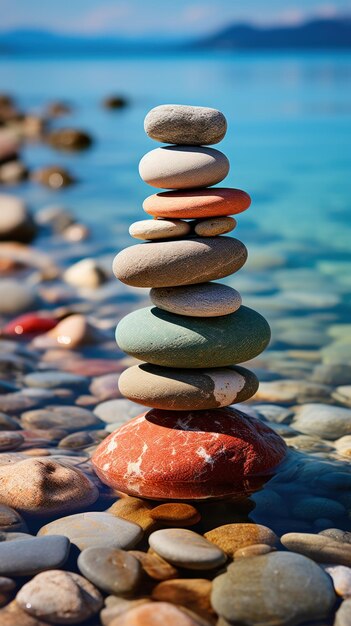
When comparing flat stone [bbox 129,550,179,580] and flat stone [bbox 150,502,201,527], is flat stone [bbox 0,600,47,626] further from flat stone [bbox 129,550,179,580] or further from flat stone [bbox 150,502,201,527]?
flat stone [bbox 150,502,201,527]

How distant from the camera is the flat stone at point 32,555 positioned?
3539 millimetres

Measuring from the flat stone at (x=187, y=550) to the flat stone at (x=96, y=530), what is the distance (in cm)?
13

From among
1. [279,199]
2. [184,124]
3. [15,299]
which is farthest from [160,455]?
[279,199]

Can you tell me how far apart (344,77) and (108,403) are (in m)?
40.8

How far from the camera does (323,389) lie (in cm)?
618

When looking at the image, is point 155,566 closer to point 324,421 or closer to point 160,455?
point 160,455

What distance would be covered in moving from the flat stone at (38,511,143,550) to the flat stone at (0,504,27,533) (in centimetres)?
12

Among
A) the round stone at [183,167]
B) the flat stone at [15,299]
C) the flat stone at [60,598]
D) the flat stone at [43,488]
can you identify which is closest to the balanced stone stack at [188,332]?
the round stone at [183,167]

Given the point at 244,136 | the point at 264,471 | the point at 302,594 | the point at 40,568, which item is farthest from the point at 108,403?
the point at 244,136

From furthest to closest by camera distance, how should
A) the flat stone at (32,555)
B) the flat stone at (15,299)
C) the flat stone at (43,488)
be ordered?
the flat stone at (15,299) → the flat stone at (43,488) → the flat stone at (32,555)

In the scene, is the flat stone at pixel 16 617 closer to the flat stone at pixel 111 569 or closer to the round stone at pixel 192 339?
the flat stone at pixel 111 569

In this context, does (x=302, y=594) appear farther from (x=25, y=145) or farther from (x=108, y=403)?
(x=25, y=145)

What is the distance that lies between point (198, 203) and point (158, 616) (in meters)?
1.98

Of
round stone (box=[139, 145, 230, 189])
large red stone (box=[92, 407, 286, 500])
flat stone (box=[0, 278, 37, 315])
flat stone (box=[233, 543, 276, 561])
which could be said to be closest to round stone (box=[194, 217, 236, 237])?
round stone (box=[139, 145, 230, 189])
